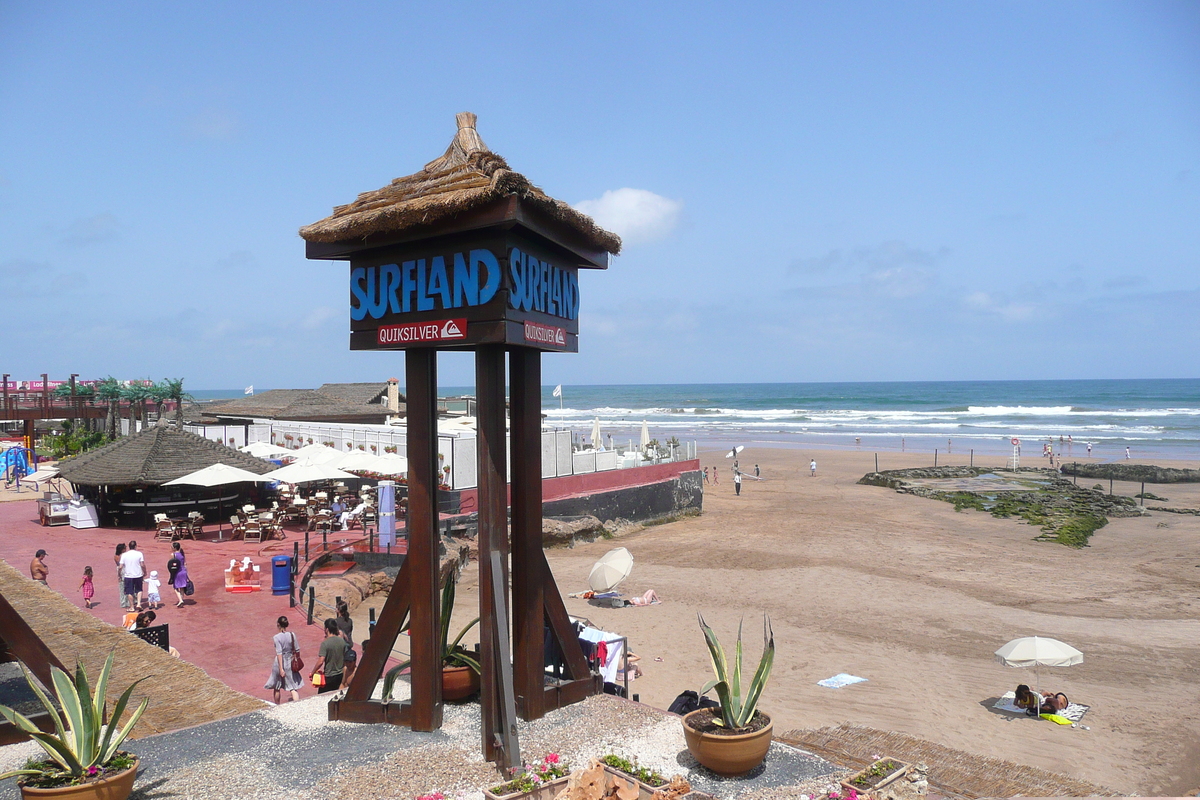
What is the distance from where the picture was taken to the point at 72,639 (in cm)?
1057

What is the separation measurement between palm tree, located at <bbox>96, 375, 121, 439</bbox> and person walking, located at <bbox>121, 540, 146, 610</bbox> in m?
29.3

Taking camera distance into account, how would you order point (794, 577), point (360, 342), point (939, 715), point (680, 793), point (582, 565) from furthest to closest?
point (582, 565) → point (794, 577) → point (939, 715) → point (360, 342) → point (680, 793)

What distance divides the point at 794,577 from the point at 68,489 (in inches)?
1028

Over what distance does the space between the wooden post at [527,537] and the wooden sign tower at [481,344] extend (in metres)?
0.01

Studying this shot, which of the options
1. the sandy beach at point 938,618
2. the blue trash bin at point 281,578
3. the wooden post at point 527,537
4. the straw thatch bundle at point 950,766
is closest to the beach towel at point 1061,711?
the sandy beach at point 938,618

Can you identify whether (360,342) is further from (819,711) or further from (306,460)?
(306,460)

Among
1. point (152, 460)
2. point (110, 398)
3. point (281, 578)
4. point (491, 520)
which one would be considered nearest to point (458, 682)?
point (491, 520)

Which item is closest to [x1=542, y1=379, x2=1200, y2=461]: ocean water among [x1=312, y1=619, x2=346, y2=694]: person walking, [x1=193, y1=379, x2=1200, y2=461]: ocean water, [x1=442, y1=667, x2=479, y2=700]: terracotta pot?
[x1=193, y1=379, x2=1200, y2=461]: ocean water

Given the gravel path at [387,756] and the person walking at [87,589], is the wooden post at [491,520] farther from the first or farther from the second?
the person walking at [87,589]

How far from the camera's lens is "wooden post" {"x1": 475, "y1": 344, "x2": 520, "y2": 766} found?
6844 millimetres

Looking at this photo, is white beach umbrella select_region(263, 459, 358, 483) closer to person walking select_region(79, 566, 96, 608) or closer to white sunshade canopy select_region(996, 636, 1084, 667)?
person walking select_region(79, 566, 96, 608)

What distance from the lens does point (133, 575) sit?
13.9 m

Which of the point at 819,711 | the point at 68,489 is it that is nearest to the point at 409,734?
the point at 819,711

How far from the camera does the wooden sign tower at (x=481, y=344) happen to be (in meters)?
6.93
